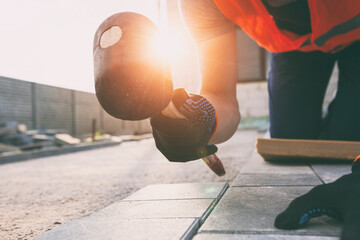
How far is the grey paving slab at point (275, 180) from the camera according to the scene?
Result: 129 centimetres

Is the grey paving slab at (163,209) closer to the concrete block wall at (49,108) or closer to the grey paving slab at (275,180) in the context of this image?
the grey paving slab at (275,180)

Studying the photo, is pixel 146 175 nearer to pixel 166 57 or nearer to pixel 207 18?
pixel 207 18

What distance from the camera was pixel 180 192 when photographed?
50.6 inches

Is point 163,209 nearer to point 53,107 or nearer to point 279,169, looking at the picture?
point 279,169

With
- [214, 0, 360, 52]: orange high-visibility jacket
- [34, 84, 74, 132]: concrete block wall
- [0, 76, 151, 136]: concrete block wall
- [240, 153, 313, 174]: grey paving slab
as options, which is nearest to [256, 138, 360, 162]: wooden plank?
[240, 153, 313, 174]: grey paving slab

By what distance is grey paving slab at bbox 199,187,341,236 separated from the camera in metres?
0.74

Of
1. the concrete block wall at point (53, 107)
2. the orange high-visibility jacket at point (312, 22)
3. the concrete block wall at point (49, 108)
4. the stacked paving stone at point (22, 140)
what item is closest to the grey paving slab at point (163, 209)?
the orange high-visibility jacket at point (312, 22)

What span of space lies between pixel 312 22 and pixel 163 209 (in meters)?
1.07

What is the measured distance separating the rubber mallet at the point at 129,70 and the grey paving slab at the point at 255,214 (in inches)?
13.9

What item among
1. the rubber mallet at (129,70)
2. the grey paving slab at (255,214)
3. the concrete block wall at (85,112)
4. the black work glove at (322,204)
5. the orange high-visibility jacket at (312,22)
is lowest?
the concrete block wall at (85,112)

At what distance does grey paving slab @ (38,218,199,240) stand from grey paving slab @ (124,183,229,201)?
0.28m

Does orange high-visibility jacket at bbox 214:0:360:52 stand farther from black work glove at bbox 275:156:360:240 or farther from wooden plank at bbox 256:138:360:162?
black work glove at bbox 275:156:360:240

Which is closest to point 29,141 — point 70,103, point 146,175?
point 146,175

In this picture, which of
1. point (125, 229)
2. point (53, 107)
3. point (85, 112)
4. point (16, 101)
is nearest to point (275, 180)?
point (125, 229)
